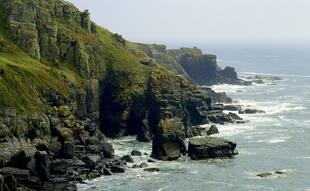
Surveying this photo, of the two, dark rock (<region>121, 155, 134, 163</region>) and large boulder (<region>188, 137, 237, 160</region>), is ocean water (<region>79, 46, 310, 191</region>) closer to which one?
dark rock (<region>121, 155, 134, 163</region>)

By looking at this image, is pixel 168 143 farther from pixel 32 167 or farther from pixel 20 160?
pixel 20 160

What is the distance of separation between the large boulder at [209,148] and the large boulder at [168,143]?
121 inches

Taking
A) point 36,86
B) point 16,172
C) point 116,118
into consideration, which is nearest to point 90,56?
point 116,118

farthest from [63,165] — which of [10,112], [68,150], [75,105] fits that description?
[75,105]

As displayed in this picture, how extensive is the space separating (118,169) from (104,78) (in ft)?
182

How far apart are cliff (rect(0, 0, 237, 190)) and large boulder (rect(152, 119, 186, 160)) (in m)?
12.0

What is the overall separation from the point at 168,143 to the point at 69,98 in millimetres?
30802

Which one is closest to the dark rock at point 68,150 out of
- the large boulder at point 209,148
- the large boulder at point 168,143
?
the large boulder at point 168,143

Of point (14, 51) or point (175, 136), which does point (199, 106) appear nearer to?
point (175, 136)

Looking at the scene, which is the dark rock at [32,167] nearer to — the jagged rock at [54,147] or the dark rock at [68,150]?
the jagged rock at [54,147]

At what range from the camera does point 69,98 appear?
155 m

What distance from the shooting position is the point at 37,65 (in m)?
158

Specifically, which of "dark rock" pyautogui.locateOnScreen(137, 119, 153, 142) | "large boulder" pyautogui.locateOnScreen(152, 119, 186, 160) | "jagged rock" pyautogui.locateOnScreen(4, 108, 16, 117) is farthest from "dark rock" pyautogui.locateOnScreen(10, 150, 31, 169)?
"dark rock" pyautogui.locateOnScreen(137, 119, 153, 142)

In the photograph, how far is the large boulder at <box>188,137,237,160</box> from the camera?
141375 millimetres
